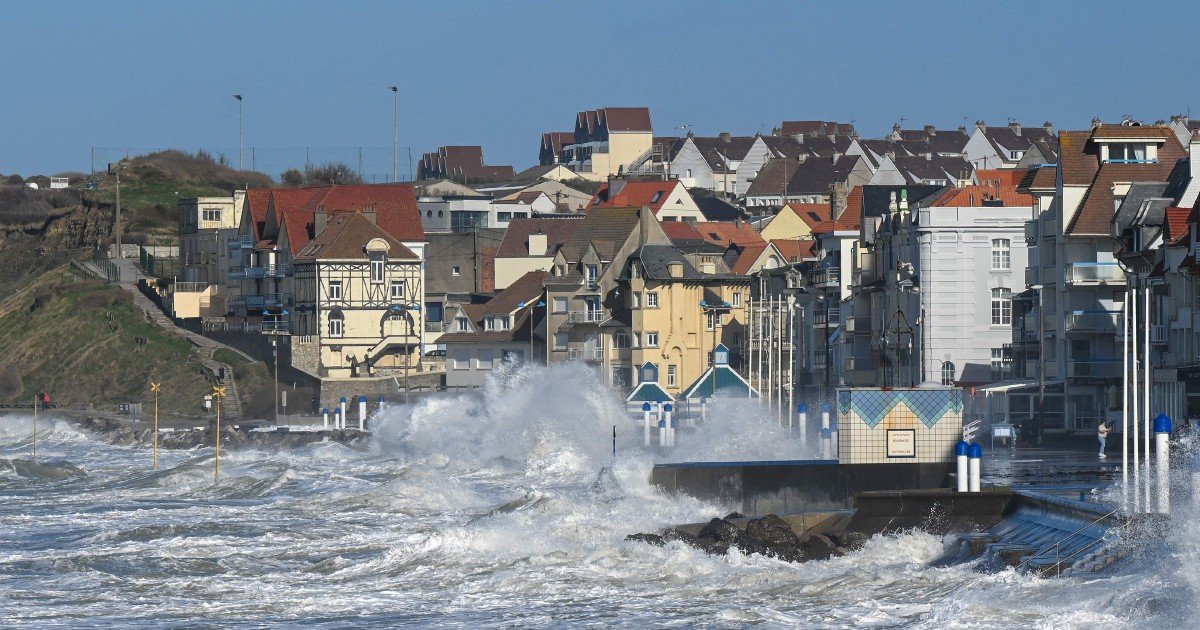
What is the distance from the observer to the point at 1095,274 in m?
59.9

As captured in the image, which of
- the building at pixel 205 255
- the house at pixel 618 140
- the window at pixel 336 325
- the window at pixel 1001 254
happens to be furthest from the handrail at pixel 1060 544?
the house at pixel 618 140

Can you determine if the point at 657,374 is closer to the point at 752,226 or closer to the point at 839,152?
the point at 752,226

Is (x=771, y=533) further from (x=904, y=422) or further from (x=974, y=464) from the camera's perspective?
(x=904, y=422)

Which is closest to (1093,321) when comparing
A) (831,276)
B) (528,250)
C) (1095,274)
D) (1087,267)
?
(1095,274)

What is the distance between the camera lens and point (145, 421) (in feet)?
311

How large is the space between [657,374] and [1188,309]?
34.4m

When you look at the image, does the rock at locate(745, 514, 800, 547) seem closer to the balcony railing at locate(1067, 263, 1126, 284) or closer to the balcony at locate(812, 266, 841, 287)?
the balcony railing at locate(1067, 263, 1126, 284)

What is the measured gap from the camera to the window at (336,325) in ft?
317

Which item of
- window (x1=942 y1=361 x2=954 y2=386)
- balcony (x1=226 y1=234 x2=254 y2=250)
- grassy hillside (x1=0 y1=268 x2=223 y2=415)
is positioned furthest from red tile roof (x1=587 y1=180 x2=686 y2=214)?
window (x1=942 y1=361 x2=954 y2=386)

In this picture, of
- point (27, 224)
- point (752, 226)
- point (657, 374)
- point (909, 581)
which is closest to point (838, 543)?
point (909, 581)

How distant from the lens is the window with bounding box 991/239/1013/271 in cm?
6938

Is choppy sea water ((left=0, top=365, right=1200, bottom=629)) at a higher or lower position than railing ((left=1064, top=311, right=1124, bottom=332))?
lower

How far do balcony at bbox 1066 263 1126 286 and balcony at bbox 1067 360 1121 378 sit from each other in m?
2.30

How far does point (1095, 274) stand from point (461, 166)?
415ft
